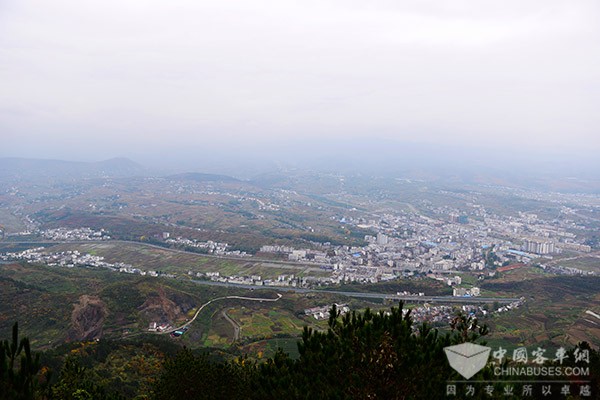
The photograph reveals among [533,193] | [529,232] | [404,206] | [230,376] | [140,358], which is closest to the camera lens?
[230,376]

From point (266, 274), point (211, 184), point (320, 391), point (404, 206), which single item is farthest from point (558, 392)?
point (211, 184)

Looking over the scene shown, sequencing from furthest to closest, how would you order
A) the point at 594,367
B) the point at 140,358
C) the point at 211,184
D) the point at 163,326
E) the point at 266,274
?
the point at 211,184
the point at 266,274
the point at 163,326
the point at 140,358
the point at 594,367

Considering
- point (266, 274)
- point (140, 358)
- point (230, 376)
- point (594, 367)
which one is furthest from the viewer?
point (266, 274)

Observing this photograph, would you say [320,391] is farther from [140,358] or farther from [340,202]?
[340,202]

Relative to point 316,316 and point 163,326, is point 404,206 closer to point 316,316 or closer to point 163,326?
point 316,316

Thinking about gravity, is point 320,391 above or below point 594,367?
above

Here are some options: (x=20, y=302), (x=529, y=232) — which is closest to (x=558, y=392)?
(x=20, y=302)

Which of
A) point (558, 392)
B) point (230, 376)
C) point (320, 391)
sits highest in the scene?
point (320, 391)

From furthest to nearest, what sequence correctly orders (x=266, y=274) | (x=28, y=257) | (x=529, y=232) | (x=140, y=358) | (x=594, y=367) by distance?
(x=529, y=232), (x=28, y=257), (x=266, y=274), (x=140, y=358), (x=594, y=367)

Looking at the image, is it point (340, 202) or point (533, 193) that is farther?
point (533, 193)
